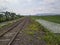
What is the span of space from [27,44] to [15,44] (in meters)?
0.71

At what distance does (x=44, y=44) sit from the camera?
33.2 ft

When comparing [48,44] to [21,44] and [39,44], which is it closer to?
[39,44]

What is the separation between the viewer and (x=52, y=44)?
9.95 metres

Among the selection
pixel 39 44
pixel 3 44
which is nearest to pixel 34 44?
pixel 39 44

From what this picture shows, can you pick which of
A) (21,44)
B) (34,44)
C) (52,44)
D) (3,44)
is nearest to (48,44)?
(52,44)

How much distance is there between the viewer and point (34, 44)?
10234 millimetres

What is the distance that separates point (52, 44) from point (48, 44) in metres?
0.23

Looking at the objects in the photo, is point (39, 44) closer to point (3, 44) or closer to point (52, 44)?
point (52, 44)

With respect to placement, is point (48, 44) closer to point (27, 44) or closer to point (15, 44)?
point (27, 44)

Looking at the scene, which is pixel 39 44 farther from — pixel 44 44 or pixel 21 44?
pixel 21 44

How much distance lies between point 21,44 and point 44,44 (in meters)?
1.37

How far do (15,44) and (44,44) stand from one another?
5.64ft

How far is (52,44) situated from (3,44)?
9.50ft

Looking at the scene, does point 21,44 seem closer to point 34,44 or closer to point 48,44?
point 34,44
